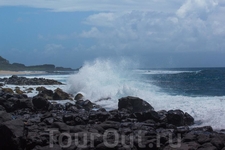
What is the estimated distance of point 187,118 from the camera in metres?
13.8

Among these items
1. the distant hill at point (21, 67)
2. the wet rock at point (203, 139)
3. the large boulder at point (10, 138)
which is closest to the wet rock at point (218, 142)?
the wet rock at point (203, 139)

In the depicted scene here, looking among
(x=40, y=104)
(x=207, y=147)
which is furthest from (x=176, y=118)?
(x=40, y=104)

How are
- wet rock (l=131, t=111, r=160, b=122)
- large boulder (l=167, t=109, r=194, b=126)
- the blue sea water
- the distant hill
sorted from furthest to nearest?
1. the distant hill
2. the blue sea water
3. large boulder (l=167, t=109, r=194, b=126)
4. wet rock (l=131, t=111, r=160, b=122)

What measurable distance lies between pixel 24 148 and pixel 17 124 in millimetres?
618

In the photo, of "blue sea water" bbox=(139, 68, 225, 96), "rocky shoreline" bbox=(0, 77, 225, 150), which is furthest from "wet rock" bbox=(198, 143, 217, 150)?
"blue sea water" bbox=(139, 68, 225, 96)

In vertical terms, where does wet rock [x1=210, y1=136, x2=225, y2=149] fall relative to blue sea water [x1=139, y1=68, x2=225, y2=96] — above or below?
below

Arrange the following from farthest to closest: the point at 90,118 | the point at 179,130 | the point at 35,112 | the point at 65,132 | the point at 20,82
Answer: the point at 20,82
the point at 35,112
the point at 90,118
the point at 179,130
the point at 65,132

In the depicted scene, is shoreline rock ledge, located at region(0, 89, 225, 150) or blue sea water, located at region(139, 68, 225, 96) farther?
blue sea water, located at region(139, 68, 225, 96)

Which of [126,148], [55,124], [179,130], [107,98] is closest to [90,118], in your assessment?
[55,124]

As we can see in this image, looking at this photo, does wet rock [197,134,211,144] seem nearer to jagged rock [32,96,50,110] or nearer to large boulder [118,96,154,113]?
large boulder [118,96,154,113]

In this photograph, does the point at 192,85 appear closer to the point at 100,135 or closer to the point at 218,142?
the point at 218,142

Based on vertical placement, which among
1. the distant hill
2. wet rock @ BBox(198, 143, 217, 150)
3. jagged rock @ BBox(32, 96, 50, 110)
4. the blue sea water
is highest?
the distant hill

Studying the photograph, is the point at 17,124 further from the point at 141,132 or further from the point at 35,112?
the point at 35,112

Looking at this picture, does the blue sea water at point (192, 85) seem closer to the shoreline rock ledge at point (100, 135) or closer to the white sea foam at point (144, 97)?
the white sea foam at point (144, 97)
